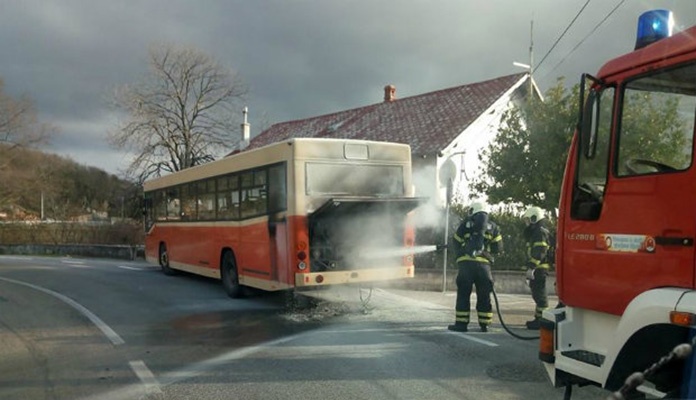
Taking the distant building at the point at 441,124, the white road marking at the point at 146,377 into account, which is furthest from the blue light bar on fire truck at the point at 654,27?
the distant building at the point at 441,124

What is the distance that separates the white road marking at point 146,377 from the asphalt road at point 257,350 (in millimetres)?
11

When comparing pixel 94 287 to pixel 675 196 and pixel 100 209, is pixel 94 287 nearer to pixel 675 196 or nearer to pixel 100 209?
pixel 675 196

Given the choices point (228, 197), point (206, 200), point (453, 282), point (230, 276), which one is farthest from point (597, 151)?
point (206, 200)

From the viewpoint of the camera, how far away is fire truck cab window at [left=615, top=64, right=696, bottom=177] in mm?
A: 3354

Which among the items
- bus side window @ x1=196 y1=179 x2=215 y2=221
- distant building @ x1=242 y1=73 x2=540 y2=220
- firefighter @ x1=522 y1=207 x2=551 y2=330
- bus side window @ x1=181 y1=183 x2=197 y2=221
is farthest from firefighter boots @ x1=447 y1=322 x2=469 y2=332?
distant building @ x1=242 y1=73 x2=540 y2=220

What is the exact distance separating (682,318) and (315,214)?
654cm

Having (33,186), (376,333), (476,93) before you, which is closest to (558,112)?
(376,333)

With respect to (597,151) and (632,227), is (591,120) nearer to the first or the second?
(597,151)

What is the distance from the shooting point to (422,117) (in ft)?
77.6

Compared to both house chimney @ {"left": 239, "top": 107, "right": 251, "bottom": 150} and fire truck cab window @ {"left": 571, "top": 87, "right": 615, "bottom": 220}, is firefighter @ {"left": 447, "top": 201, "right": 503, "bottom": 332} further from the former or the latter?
house chimney @ {"left": 239, "top": 107, "right": 251, "bottom": 150}

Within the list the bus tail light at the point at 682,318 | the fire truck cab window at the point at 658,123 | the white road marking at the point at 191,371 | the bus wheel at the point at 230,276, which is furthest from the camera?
the bus wheel at the point at 230,276

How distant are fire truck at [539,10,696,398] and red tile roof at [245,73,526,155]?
52.8 ft

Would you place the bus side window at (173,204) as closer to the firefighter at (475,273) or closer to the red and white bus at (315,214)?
the red and white bus at (315,214)

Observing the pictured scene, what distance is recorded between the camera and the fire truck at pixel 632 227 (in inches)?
127
